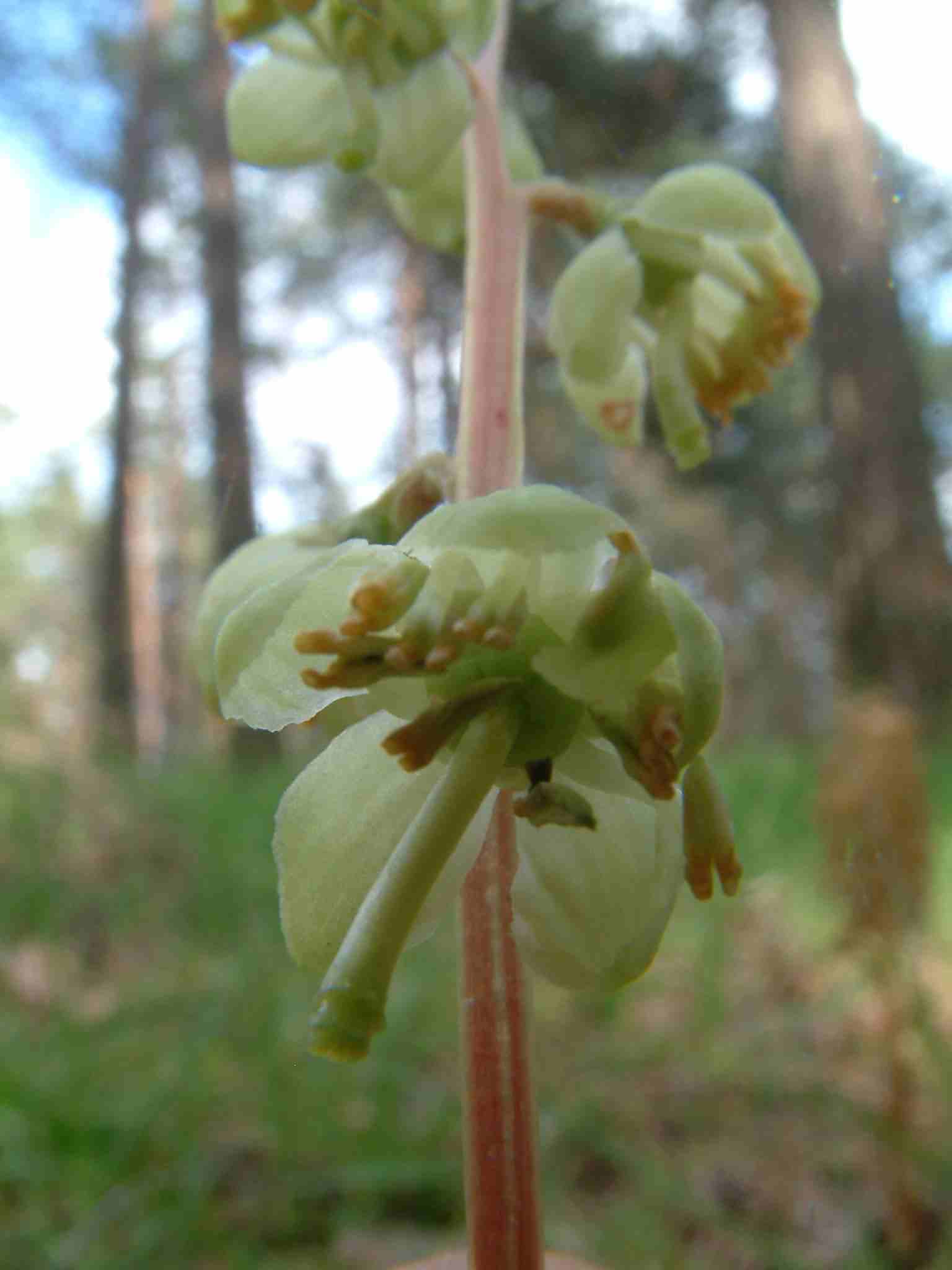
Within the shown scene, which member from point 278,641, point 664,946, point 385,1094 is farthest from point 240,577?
point 664,946

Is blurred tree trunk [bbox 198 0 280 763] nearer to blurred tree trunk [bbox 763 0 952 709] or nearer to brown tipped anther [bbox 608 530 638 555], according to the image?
blurred tree trunk [bbox 763 0 952 709]

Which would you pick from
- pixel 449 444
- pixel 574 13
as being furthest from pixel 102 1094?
pixel 574 13

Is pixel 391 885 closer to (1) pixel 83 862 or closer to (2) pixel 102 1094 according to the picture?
(2) pixel 102 1094

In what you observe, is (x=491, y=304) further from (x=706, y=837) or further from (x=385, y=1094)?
(x=385, y=1094)

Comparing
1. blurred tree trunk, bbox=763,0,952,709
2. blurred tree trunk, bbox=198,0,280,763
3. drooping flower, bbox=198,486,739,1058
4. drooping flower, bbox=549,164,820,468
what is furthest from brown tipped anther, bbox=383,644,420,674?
blurred tree trunk, bbox=198,0,280,763

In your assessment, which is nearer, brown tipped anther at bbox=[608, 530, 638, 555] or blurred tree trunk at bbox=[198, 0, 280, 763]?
brown tipped anther at bbox=[608, 530, 638, 555]

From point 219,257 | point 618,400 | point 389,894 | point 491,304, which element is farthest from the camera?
point 219,257

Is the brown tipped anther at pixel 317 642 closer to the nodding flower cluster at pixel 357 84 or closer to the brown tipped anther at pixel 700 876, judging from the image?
the brown tipped anther at pixel 700 876

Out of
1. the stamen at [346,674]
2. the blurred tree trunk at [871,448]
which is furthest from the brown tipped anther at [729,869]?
the blurred tree trunk at [871,448]
